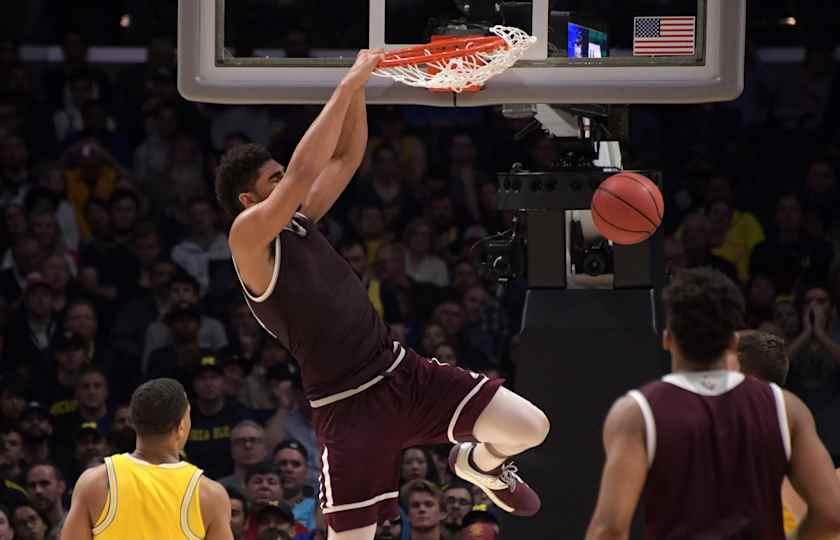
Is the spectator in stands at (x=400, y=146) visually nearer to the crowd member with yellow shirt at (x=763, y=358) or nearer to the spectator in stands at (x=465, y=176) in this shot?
the spectator in stands at (x=465, y=176)

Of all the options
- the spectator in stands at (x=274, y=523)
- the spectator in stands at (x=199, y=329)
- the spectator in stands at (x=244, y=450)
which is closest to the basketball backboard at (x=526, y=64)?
the spectator in stands at (x=274, y=523)

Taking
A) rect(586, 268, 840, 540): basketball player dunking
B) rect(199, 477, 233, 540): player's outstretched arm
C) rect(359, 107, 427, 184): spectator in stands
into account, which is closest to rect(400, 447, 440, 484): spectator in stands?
rect(359, 107, 427, 184): spectator in stands

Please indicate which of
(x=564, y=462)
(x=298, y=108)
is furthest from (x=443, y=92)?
(x=298, y=108)

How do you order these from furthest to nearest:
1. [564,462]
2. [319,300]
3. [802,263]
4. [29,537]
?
[802,263]
[29,537]
[564,462]
[319,300]

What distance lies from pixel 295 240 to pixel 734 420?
2028 millimetres

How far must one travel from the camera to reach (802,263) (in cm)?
1002

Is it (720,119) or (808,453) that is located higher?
(720,119)

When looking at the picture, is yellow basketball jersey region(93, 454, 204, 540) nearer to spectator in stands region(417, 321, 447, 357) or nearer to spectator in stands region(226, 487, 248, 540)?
spectator in stands region(226, 487, 248, 540)

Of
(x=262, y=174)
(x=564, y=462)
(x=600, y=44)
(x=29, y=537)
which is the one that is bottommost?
(x=29, y=537)

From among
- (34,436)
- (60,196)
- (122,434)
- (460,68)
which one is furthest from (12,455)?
(460,68)

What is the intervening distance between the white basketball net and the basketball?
706 millimetres

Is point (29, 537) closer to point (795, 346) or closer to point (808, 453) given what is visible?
point (795, 346)

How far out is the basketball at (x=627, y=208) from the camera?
627 centimetres

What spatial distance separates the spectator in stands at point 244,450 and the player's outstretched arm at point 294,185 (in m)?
3.58
